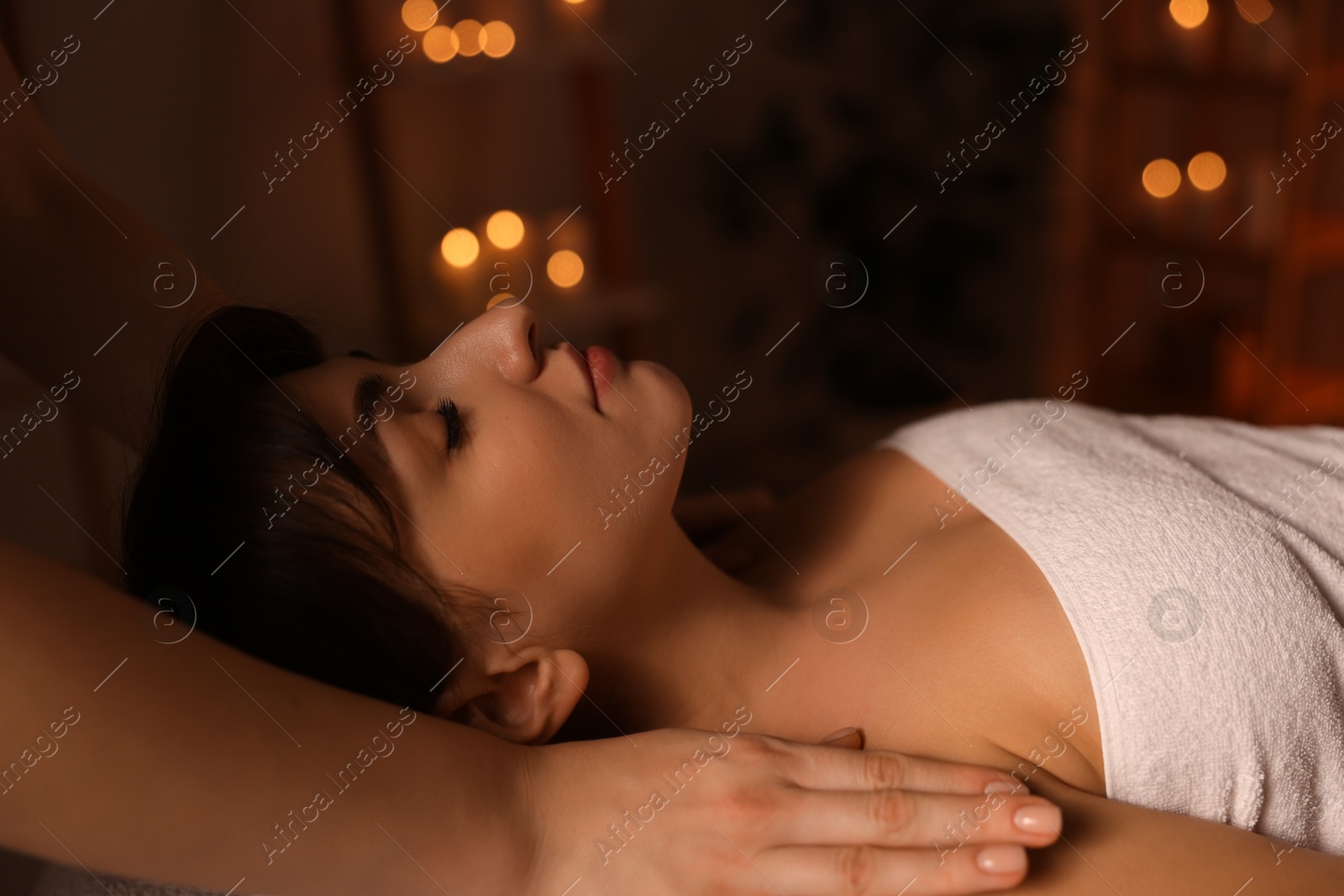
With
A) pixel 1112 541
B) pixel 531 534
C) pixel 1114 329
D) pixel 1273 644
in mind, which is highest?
pixel 531 534

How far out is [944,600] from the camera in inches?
40.6

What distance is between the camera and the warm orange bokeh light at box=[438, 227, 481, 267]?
7.33ft

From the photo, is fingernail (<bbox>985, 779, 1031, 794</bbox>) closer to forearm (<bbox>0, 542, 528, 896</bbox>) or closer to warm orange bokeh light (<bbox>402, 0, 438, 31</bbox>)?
forearm (<bbox>0, 542, 528, 896</bbox>)

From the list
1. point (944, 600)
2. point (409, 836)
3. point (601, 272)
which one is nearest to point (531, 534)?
point (409, 836)

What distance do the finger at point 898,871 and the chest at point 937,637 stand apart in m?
0.14

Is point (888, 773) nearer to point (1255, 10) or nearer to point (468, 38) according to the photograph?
point (468, 38)

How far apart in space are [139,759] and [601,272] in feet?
6.48

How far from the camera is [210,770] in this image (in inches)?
25.0

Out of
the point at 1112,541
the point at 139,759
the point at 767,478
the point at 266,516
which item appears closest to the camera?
the point at 139,759

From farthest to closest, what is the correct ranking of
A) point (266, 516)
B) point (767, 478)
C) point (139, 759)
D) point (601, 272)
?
point (767, 478) < point (601, 272) < point (266, 516) < point (139, 759)

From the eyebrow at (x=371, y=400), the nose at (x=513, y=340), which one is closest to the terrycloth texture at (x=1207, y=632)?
the nose at (x=513, y=340)

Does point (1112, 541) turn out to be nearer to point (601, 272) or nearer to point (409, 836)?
point (409, 836)

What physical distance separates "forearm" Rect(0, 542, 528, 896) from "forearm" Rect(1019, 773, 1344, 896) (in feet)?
1.39

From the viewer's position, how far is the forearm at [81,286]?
1102 mm
